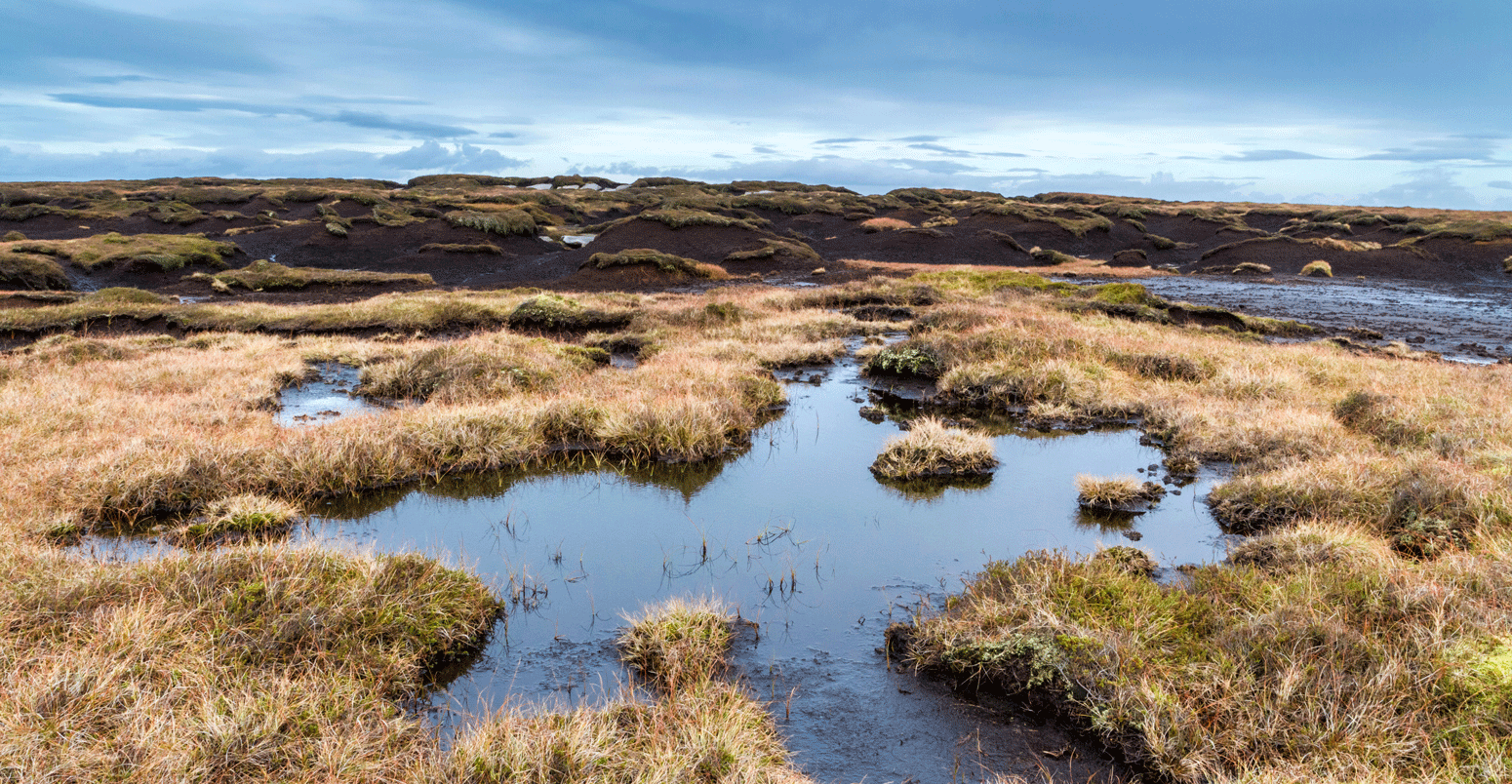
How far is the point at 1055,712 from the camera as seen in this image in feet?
18.2

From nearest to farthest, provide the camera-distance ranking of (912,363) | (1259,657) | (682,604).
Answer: (1259,657)
(682,604)
(912,363)

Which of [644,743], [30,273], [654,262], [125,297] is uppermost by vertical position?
[654,262]

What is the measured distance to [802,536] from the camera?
8875mm

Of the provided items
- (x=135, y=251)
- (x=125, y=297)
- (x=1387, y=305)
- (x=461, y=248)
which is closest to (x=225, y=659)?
(x=125, y=297)

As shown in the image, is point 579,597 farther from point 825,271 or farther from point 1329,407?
point 825,271

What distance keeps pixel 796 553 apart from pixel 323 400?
1099 cm

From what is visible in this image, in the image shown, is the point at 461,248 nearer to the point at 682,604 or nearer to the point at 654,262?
the point at 654,262

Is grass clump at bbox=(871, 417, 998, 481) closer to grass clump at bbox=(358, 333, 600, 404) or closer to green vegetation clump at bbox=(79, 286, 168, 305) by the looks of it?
grass clump at bbox=(358, 333, 600, 404)

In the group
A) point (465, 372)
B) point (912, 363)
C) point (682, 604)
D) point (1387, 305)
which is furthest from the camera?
point (1387, 305)

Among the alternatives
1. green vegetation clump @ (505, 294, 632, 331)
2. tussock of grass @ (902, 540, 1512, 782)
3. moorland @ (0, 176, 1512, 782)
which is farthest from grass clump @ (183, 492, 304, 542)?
green vegetation clump @ (505, 294, 632, 331)

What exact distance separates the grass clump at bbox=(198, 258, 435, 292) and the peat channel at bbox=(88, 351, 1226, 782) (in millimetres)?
28665

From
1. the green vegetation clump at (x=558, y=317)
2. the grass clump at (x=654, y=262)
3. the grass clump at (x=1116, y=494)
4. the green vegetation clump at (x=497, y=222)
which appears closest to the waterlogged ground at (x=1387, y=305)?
the grass clump at (x=1116, y=494)

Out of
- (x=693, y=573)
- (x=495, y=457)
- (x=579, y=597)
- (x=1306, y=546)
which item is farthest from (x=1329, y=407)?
(x=495, y=457)

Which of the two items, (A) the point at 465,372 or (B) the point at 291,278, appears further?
(B) the point at 291,278
